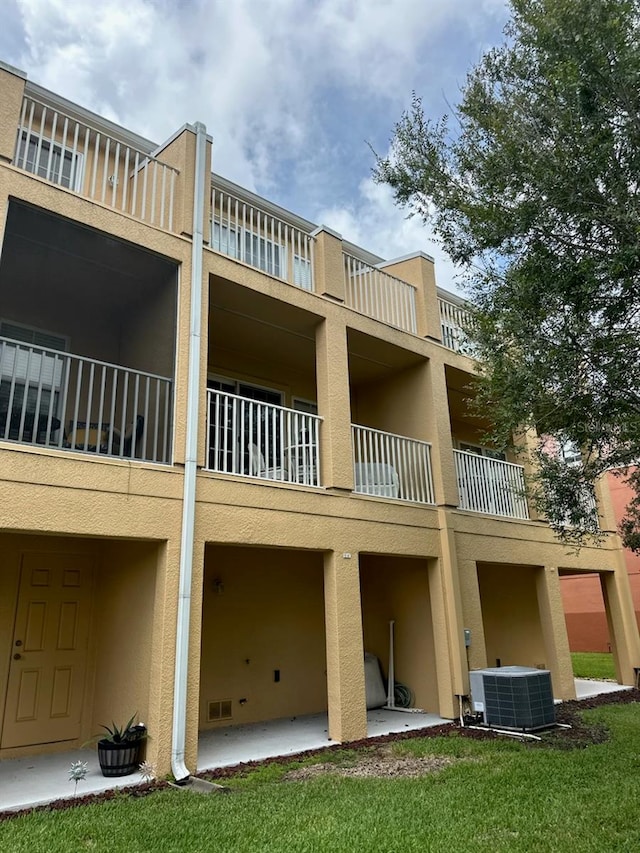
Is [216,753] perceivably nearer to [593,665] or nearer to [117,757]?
[117,757]

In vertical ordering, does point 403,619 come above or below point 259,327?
below

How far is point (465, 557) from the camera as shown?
10234 mm

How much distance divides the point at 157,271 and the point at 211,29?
4.32 metres

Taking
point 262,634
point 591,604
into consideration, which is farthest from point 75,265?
point 591,604

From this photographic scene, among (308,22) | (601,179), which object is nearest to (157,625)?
(601,179)

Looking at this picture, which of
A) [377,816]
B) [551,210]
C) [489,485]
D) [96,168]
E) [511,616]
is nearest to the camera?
[377,816]

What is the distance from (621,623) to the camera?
13227 millimetres

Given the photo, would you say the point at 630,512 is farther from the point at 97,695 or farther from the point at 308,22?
the point at 308,22

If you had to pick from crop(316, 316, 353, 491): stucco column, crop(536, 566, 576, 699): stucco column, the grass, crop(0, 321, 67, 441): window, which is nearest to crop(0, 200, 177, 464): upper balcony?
crop(0, 321, 67, 441): window

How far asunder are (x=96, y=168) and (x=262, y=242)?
372 centimetres

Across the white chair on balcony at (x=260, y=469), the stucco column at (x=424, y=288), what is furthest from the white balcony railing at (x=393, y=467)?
the stucco column at (x=424, y=288)

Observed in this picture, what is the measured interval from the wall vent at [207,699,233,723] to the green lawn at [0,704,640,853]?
8.53 ft

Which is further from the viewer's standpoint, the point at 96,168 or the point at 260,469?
the point at 260,469

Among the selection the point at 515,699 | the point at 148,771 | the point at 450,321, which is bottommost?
the point at 148,771
